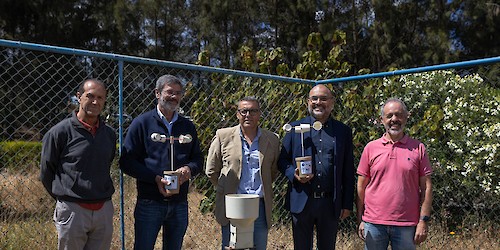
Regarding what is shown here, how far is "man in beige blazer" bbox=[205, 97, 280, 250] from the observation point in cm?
334

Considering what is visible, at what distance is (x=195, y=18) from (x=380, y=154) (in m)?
12.2

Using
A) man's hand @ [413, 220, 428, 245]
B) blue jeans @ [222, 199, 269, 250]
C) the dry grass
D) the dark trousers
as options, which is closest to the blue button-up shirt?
blue jeans @ [222, 199, 269, 250]

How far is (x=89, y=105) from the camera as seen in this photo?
2.80 meters

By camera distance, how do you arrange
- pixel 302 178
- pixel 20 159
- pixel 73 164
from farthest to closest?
pixel 20 159 < pixel 302 178 < pixel 73 164

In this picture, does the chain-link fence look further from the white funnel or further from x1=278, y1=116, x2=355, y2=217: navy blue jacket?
the white funnel

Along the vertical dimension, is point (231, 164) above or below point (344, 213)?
above

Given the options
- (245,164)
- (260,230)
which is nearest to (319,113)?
(245,164)

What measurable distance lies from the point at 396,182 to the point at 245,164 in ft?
3.27

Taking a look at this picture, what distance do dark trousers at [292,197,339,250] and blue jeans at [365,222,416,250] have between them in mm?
261

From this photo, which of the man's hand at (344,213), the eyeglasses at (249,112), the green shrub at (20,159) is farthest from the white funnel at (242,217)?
the green shrub at (20,159)

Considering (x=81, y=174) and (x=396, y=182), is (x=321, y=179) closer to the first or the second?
(x=396, y=182)

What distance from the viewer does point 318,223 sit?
134 inches

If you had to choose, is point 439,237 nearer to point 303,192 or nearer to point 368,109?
point 368,109

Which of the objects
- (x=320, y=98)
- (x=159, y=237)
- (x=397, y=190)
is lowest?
(x=159, y=237)
